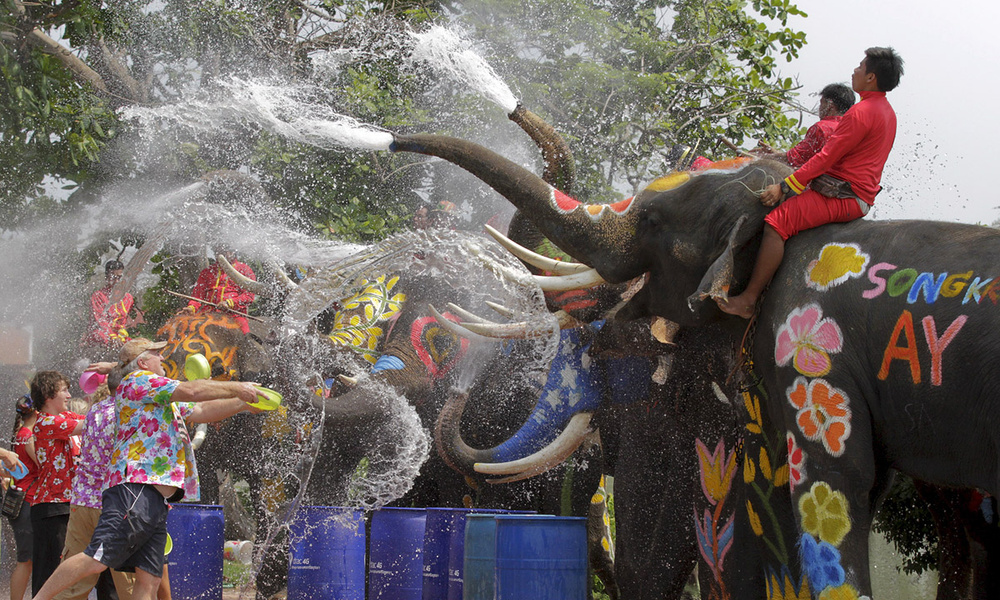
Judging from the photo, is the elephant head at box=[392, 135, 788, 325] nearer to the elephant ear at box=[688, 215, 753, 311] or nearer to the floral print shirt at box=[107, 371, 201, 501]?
the elephant ear at box=[688, 215, 753, 311]

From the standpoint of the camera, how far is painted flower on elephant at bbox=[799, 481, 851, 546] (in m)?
3.58

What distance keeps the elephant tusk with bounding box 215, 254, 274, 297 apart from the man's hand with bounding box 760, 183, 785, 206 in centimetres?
530

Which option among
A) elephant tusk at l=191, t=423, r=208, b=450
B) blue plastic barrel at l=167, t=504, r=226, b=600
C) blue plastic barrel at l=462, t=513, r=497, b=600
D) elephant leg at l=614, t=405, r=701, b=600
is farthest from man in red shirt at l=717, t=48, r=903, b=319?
elephant tusk at l=191, t=423, r=208, b=450

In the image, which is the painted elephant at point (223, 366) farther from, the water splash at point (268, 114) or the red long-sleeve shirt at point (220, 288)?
the water splash at point (268, 114)

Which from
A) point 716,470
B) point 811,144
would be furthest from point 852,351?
point 716,470

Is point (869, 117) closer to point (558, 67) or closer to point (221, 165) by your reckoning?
point (558, 67)

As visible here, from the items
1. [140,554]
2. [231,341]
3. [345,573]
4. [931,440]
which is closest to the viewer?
[931,440]

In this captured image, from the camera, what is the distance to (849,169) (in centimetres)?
395

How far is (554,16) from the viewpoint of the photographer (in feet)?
32.5

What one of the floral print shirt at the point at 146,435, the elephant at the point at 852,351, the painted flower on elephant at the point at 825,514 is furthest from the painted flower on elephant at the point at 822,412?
the floral print shirt at the point at 146,435

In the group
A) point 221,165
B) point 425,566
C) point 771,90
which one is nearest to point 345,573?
point 425,566

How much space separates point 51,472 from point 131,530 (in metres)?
1.82

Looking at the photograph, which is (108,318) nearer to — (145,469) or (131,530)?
(145,469)

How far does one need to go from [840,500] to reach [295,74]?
7.72 metres
